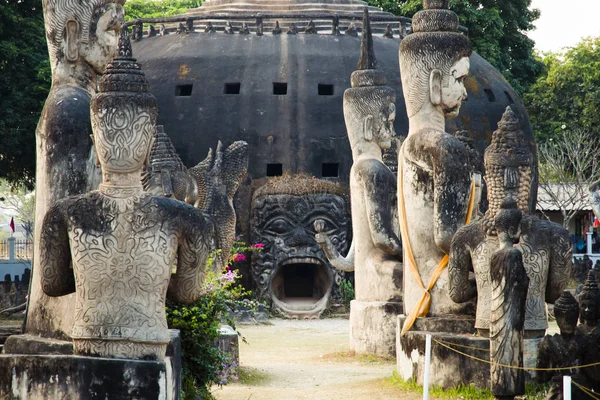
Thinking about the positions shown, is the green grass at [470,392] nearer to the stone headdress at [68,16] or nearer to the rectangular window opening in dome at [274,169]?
the stone headdress at [68,16]

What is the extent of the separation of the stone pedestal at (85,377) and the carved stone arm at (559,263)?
157 inches

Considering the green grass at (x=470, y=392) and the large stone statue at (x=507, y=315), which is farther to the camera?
the green grass at (x=470, y=392)

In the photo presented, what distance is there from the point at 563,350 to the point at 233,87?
2163cm

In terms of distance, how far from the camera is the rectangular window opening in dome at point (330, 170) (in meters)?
29.8

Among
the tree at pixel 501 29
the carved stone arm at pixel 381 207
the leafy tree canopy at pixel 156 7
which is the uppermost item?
the leafy tree canopy at pixel 156 7

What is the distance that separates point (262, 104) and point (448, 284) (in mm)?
18939

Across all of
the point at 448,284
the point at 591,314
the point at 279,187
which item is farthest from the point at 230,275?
the point at 279,187

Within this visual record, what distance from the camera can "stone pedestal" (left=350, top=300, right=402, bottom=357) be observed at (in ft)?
50.7

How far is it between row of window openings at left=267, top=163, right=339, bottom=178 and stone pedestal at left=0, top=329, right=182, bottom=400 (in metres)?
21.2

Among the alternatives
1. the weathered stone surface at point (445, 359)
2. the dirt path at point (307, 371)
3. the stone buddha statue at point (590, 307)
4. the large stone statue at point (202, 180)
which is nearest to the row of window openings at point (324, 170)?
the dirt path at point (307, 371)

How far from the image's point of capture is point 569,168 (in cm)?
4359

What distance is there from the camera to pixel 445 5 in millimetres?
13023

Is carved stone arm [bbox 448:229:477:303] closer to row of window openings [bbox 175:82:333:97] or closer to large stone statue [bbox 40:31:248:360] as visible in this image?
large stone statue [bbox 40:31:248:360]

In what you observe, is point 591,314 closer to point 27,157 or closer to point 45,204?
point 45,204
